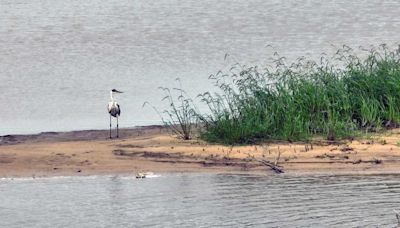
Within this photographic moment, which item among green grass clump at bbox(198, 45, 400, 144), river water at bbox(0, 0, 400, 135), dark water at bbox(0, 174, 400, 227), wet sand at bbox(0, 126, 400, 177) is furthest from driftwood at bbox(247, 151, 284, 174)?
river water at bbox(0, 0, 400, 135)

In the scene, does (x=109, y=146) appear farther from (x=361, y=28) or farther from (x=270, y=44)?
(x=361, y=28)

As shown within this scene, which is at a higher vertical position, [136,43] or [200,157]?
[136,43]

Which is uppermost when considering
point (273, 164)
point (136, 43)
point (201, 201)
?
point (136, 43)

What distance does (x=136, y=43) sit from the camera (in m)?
25.1

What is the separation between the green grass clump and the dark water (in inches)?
49.7

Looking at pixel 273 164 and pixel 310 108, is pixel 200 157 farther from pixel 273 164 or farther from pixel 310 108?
pixel 310 108

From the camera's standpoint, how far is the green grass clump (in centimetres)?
1298

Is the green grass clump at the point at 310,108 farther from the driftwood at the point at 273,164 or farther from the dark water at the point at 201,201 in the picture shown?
the dark water at the point at 201,201

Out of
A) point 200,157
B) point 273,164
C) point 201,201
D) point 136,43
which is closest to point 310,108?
point 273,164

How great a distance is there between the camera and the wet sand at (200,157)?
12.2 meters

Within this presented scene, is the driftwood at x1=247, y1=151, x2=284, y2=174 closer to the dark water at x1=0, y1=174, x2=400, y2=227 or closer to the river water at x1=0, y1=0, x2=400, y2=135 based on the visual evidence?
the dark water at x1=0, y1=174, x2=400, y2=227

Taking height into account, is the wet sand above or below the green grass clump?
below

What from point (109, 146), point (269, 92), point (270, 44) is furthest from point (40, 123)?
point (270, 44)

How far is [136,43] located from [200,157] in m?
12.7
